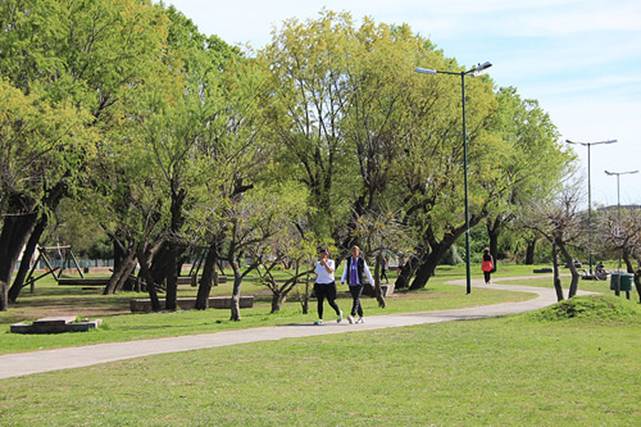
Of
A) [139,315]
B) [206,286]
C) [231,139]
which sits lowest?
[139,315]

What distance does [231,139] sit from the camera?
106ft

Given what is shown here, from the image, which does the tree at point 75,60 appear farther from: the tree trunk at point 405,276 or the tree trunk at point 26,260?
the tree trunk at point 405,276

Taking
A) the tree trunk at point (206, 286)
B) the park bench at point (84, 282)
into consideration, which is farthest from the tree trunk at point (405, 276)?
the park bench at point (84, 282)

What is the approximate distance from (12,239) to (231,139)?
32.6 ft

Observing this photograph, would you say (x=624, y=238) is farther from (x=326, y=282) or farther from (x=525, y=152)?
(x=525, y=152)

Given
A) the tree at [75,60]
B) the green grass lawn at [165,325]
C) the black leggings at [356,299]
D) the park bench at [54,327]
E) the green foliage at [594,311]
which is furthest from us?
the tree at [75,60]

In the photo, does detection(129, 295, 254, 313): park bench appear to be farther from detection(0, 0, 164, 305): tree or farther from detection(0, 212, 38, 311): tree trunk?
detection(0, 212, 38, 311): tree trunk

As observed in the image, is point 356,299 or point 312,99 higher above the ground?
point 312,99

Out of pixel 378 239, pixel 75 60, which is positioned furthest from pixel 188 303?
pixel 75 60

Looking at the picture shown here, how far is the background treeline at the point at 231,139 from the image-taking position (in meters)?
28.1

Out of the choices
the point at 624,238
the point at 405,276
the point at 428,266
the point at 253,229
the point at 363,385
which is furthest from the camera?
the point at 405,276

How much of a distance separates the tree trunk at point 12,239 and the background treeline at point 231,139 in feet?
0.25

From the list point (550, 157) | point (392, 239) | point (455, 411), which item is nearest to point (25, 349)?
point (455, 411)

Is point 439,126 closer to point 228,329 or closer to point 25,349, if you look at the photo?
point 228,329
